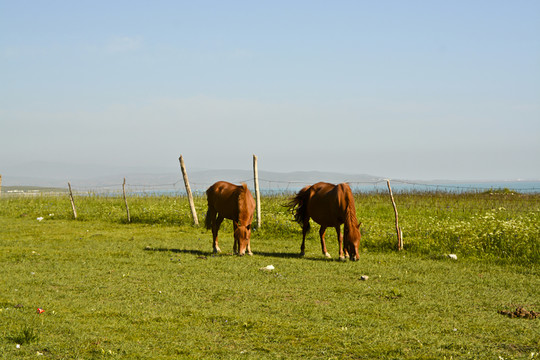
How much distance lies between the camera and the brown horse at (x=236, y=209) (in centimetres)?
1329

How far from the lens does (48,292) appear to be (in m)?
9.20

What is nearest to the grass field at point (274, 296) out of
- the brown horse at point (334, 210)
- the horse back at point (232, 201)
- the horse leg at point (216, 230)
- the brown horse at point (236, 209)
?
the horse leg at point (216, 230)

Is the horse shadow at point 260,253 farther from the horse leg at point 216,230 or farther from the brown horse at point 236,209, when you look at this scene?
the brown horse at point 236,209

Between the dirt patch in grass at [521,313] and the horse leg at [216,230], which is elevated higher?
the horse leg at [216,230]

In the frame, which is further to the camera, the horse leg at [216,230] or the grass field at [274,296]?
the horse leg at [216,230]

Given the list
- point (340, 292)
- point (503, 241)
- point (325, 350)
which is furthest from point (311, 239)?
point (325, 350)

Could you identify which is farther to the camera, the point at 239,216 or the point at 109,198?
the point at 109,198

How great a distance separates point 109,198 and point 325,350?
25.8 m

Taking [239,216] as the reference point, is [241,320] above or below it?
below

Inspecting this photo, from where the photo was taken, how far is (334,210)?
13297 mm

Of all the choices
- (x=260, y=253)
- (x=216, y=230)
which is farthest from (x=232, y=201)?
(x=260, y=253)

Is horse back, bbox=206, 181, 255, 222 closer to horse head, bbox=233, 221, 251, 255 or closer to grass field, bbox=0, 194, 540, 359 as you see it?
horse head, bbox=233, 221, 251, 255

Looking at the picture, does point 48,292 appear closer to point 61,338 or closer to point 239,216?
point 61,338

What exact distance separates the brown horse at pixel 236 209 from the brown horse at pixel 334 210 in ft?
5.46
